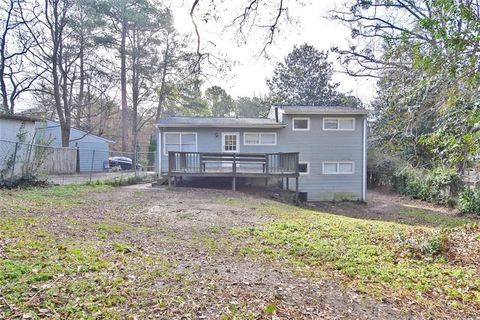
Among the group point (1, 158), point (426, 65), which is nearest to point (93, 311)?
point (426, 65)

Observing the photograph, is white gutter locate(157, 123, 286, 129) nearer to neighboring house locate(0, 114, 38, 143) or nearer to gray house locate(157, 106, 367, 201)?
gray house locate(157, 106, 367, 201)

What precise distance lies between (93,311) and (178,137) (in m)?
13.6

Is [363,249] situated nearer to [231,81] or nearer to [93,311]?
[93,311]

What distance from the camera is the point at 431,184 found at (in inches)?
665

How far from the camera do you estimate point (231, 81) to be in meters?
9.30

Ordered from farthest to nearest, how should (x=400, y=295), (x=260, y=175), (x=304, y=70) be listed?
1. (x=304, y=70)
2. (x=260, y=175)
3. (x=400, y=295)

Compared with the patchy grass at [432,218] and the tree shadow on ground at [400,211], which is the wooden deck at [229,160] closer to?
the tree shadow on ground at [400,211]

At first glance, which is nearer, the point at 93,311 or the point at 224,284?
the point at 93,311

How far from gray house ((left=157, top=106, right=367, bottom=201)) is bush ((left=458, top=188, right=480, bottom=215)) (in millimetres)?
4329

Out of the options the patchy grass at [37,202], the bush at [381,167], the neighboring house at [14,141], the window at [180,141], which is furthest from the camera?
the bush at [381,167]

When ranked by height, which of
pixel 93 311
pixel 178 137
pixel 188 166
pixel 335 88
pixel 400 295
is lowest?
pixel 400 295

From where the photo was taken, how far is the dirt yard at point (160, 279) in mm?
2799

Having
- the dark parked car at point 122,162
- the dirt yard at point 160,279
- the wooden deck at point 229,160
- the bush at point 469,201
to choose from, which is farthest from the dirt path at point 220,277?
the dark parked car at point 122,162

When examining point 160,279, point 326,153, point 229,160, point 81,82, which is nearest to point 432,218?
point 326,153
